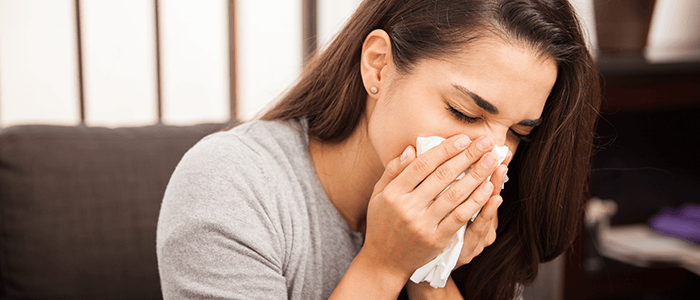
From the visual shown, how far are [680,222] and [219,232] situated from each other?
1.57 metres

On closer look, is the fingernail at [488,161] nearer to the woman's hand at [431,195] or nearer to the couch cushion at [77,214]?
the woman's hand at [431,195]

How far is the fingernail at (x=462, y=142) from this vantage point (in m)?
0.86

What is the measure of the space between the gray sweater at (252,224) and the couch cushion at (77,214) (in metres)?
0.28

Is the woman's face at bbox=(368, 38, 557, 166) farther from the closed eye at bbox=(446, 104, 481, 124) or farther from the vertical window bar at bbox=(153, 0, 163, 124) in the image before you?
the vertical window bar at bbox=(153, 0, 163, 124)

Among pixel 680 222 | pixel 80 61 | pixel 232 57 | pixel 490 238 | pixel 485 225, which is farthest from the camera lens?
pixel 232 57

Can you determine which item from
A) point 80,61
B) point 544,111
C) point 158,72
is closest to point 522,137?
point 544,111

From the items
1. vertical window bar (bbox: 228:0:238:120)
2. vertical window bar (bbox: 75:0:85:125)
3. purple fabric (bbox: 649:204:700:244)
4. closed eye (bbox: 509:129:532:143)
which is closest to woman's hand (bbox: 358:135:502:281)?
closed eye (bbox: 509:129:532:143)

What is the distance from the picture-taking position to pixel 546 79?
91 centimetres

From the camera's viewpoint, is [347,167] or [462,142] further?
[347,167]

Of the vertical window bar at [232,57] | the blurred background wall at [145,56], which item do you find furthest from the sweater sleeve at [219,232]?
the vertical window bar at [232,57]

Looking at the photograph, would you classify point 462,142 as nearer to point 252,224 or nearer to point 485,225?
point 485,225

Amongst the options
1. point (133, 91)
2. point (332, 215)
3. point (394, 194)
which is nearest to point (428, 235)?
point (394, 194)

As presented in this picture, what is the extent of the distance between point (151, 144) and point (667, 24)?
5.63 feet

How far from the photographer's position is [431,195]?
87 cm
